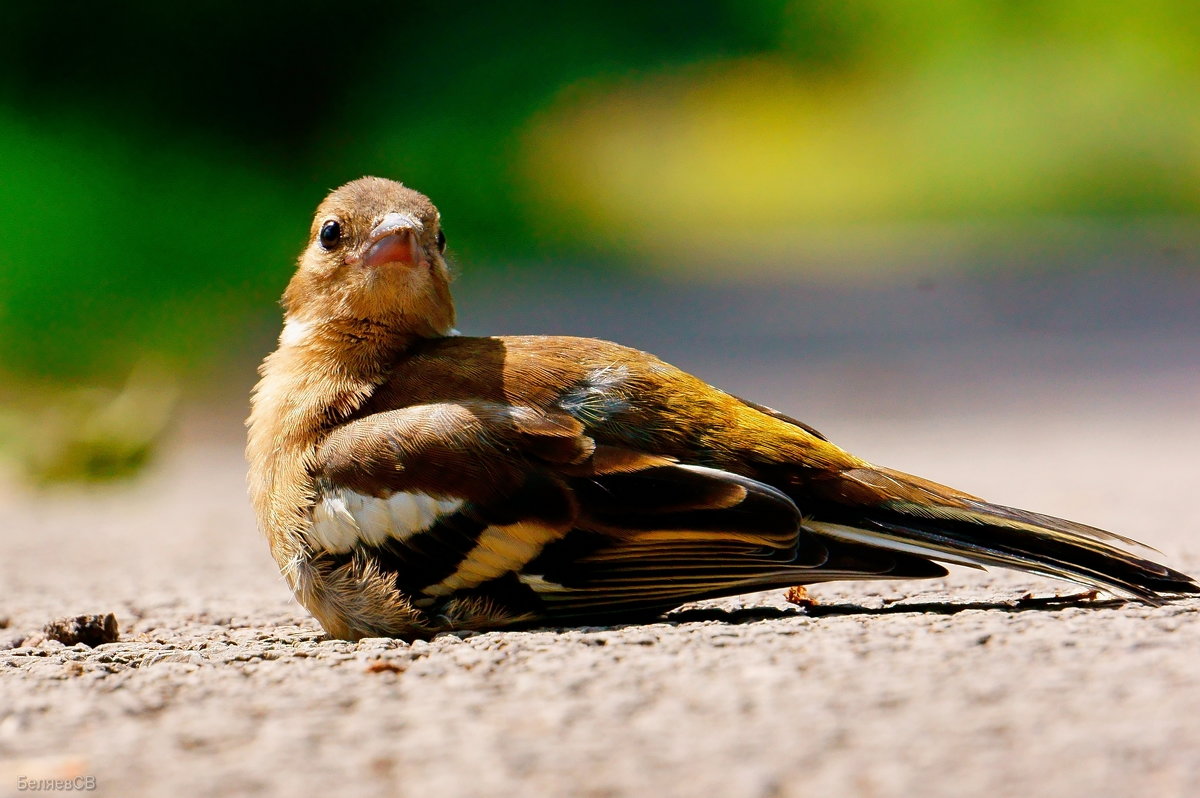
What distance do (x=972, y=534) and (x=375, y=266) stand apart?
90.2 inches

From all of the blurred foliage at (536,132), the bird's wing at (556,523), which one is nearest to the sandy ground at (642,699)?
the bird's wing at (556,523)

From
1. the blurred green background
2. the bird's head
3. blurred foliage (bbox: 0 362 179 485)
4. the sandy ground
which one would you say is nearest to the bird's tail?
the sandy ground

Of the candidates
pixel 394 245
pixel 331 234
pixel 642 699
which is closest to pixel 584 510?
pixel 642 699

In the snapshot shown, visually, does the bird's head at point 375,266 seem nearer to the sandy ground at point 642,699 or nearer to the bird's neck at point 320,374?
the bird's neck at point 320,374

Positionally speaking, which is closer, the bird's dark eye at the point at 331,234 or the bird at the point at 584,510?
the bird at the point at 584,510

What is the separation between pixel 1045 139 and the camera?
24.3 m

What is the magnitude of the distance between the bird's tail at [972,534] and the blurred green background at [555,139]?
7207 mm

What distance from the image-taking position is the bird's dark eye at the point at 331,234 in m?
5.38

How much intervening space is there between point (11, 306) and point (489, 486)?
11100 mm

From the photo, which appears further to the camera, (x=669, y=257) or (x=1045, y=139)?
(x=1045, y=139)

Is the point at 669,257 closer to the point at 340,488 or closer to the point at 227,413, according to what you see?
the point at 227,413

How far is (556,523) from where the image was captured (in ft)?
14.0

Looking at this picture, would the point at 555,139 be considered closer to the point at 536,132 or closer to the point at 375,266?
the point at 536,132

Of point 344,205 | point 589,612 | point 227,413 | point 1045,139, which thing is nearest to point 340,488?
point 589,612
